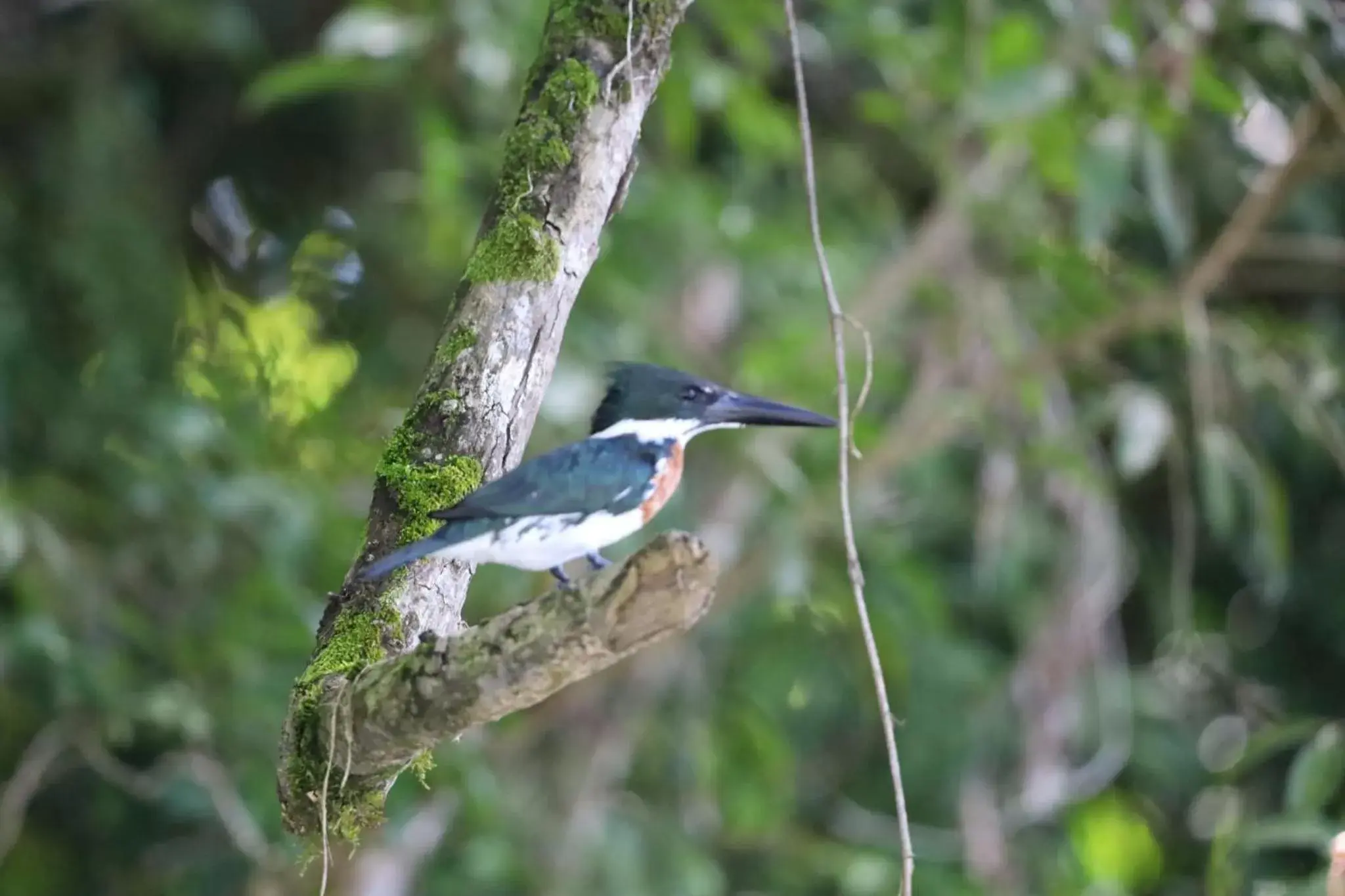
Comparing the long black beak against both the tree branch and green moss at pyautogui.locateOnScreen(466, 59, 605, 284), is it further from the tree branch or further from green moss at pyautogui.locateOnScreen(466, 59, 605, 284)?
the tree branch

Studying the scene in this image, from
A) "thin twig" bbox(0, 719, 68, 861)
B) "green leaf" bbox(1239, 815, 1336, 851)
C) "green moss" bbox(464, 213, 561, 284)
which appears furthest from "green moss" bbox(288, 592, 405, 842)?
"thin twig" bbox(0, 719, 68, 861)

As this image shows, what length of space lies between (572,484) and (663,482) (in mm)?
221

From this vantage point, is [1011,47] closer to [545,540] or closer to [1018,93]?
[1018,93]

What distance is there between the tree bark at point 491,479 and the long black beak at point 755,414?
292mm

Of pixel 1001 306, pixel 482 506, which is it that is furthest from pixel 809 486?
pixel 482 506

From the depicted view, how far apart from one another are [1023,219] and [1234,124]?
675 millimetres

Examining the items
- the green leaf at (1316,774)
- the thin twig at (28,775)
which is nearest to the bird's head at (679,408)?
the green leaf at (1316,774)

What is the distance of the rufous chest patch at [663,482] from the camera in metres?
2.16

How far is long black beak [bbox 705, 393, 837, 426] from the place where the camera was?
232 cm

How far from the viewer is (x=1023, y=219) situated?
4.72 metres

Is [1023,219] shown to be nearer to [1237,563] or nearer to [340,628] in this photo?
[1237,563]

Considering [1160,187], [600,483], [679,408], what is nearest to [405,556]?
[600,483]

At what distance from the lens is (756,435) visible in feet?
13.8

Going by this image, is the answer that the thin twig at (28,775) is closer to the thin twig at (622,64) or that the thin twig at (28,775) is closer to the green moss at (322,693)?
the green moss at (322,693)
